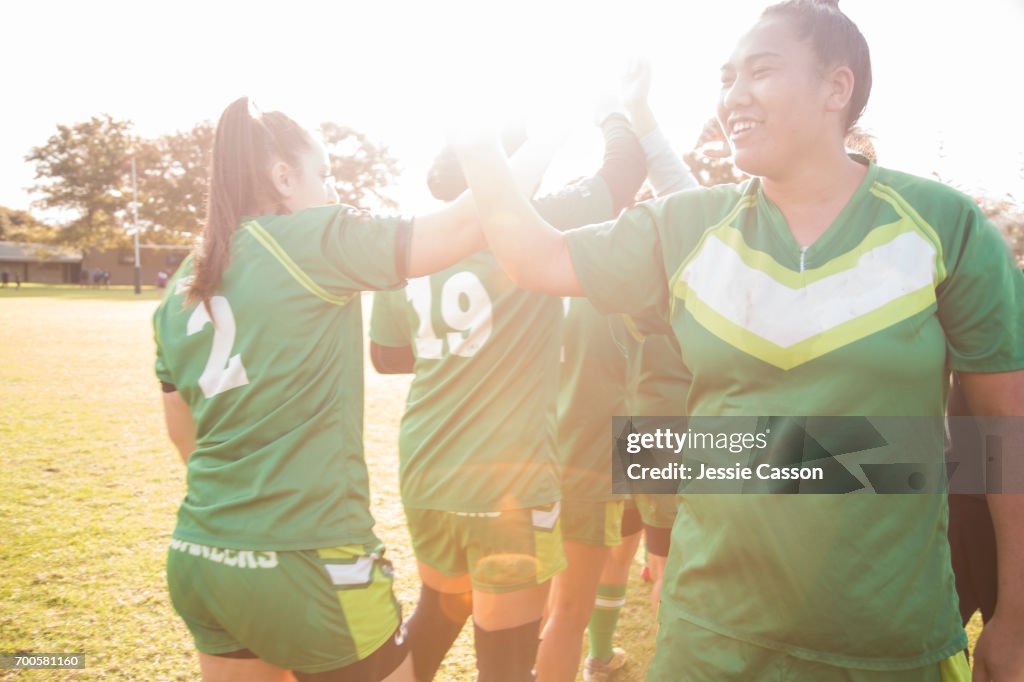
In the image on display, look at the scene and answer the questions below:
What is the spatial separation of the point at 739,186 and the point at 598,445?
1850 mm

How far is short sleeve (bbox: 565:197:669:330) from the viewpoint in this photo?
180cm

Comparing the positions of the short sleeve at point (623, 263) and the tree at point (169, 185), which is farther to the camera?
the tree at point (169, 185)

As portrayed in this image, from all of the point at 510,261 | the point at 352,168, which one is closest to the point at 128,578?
the point at 510,261

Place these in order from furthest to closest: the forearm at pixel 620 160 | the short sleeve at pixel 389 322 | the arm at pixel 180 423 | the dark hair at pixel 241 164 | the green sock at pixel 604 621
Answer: the green sock at pixel 604 621
the short sleeve at pixel 389 322
the forearm at pixel 620 160
the arm at pixel 180 423
the dark hair at pixel 241 164

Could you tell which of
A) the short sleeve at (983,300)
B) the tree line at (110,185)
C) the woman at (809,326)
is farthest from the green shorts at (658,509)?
the tree line at (110,185)

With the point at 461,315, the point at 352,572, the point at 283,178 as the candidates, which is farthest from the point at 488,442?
the point at 283,178

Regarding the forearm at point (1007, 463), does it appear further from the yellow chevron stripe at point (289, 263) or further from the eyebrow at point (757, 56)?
the yellow chevron stripe at point (289, 263)

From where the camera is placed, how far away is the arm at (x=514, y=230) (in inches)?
71.3

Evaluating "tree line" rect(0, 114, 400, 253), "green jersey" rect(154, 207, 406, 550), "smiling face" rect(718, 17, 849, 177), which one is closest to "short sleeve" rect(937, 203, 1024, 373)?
"smiling face" rect(718, 17, 849, 177)

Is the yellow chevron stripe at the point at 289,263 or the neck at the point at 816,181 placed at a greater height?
the neck at the point at 816,181

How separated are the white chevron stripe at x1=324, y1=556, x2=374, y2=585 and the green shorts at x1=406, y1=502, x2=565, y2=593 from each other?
665 millimetres

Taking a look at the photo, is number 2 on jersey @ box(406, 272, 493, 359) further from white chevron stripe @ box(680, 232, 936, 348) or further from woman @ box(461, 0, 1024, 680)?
white chevron stripe @ box(680, 232, 936, 348)

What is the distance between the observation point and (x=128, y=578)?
475 cm

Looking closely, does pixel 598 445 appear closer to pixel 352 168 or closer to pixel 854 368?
pixel 854 368
